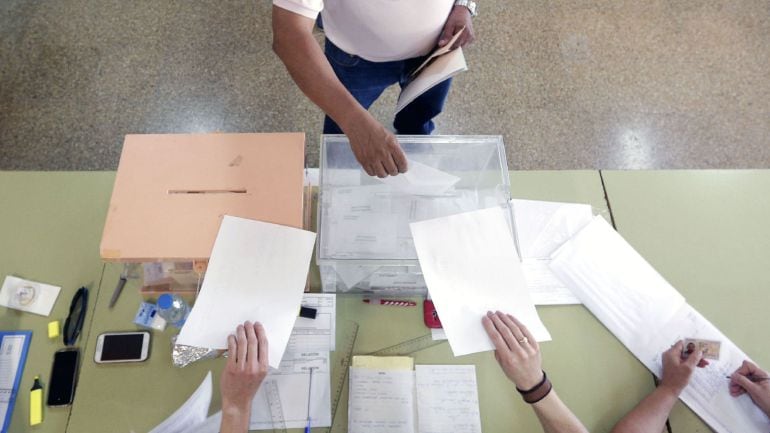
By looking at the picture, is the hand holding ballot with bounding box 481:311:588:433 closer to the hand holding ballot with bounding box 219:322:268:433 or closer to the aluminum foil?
the hand holding ballot with bounding box 219:322:268:433

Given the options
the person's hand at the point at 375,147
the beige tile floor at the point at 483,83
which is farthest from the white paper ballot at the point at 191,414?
the beige tile floor at the point at 483,83

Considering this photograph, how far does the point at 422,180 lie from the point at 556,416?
535 mm

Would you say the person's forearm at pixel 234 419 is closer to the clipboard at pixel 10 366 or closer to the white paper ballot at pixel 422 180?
the clipboard at pixel 10 366

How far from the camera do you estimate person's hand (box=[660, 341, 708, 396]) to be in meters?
0.96

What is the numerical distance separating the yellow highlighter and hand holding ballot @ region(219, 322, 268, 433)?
0.38 meters

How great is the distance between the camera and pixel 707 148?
207cm

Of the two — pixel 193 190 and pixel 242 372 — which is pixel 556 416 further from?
pixel 193 190

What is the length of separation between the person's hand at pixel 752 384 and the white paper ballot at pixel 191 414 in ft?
3.43

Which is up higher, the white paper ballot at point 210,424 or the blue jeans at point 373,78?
Result: the blue jeans at point 373,78

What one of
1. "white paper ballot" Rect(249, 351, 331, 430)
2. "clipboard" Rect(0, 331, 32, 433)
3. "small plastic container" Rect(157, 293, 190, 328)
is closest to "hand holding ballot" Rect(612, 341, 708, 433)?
"white paper ballot" Rect(249, 351, 331, 430)

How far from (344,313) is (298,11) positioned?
0.62m

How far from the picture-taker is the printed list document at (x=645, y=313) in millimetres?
977

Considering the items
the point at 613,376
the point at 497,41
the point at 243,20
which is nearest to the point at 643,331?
the point at 613,376

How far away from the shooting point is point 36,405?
92 centimetres
